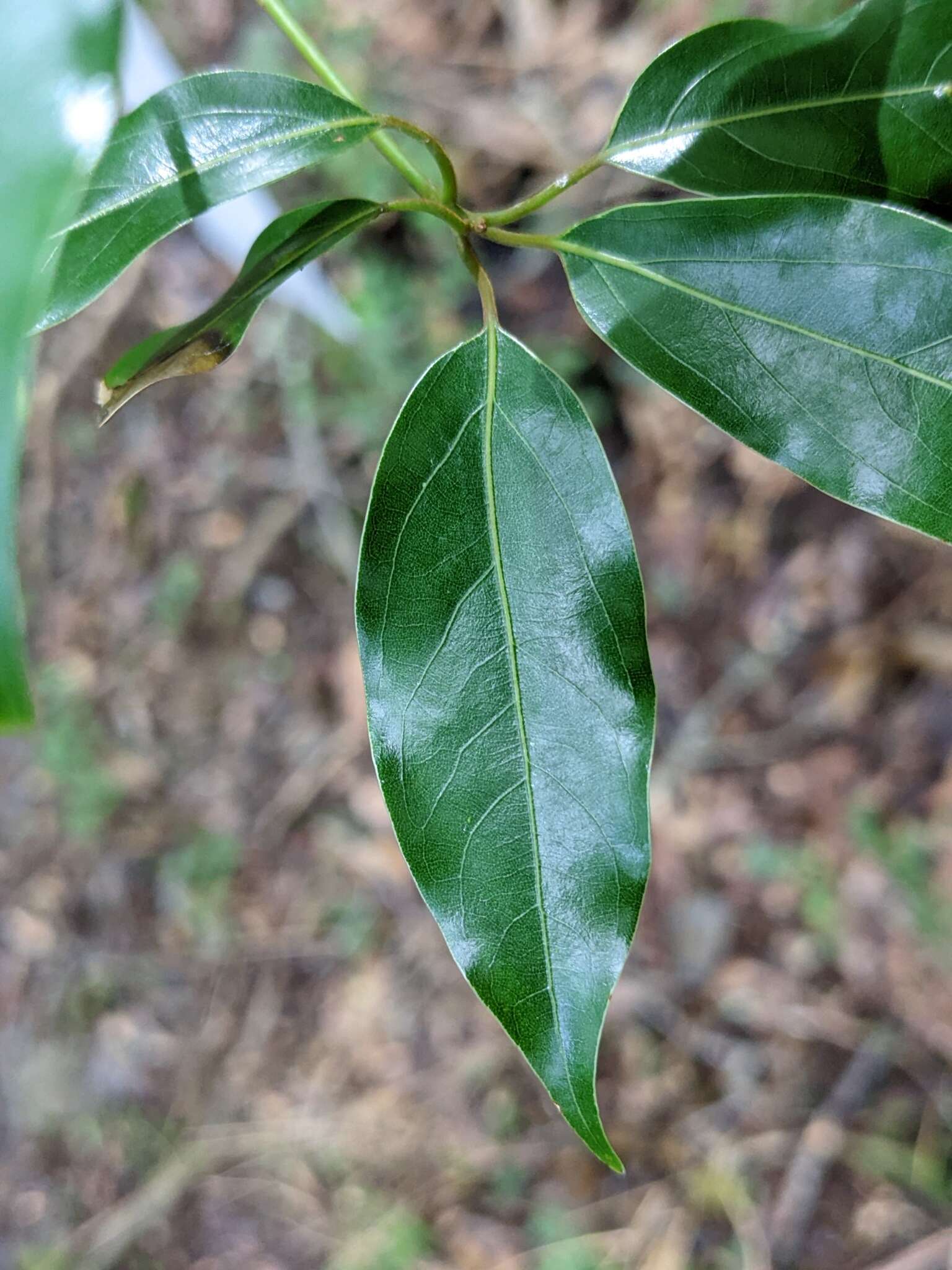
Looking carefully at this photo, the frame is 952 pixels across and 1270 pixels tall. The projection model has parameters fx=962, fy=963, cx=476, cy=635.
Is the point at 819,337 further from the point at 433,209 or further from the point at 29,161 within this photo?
the point at 29,161

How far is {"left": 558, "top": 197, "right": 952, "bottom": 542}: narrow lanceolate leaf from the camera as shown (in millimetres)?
542

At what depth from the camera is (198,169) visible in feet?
1.87

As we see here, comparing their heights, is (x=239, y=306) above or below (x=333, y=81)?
below

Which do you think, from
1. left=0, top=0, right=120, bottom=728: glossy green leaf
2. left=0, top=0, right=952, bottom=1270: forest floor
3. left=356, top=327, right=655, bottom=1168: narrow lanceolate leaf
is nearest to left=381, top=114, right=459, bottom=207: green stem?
left=356, top=327, right=655, bottom=1168: narrow lanceolate leaf

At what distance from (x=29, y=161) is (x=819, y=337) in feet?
1.41

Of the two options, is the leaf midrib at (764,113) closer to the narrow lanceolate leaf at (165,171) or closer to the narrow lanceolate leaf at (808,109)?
the narrow lanceolate leaf at (808,109)

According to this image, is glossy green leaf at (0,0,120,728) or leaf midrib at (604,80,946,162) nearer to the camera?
glossy green leaf at (0,0,120,728)

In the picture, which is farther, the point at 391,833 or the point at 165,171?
the point at 391,833

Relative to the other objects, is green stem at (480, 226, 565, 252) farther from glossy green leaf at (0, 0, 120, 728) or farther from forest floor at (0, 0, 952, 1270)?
forest floor at (0, 0, 952, 1270)

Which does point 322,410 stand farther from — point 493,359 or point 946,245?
point 946,245

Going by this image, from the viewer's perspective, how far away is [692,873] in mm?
1880

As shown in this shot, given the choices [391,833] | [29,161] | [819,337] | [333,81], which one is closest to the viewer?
[29,161]

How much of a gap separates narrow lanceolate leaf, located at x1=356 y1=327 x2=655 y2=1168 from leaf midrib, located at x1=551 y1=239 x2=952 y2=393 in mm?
98

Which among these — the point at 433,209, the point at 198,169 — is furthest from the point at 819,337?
the point at 198,169
